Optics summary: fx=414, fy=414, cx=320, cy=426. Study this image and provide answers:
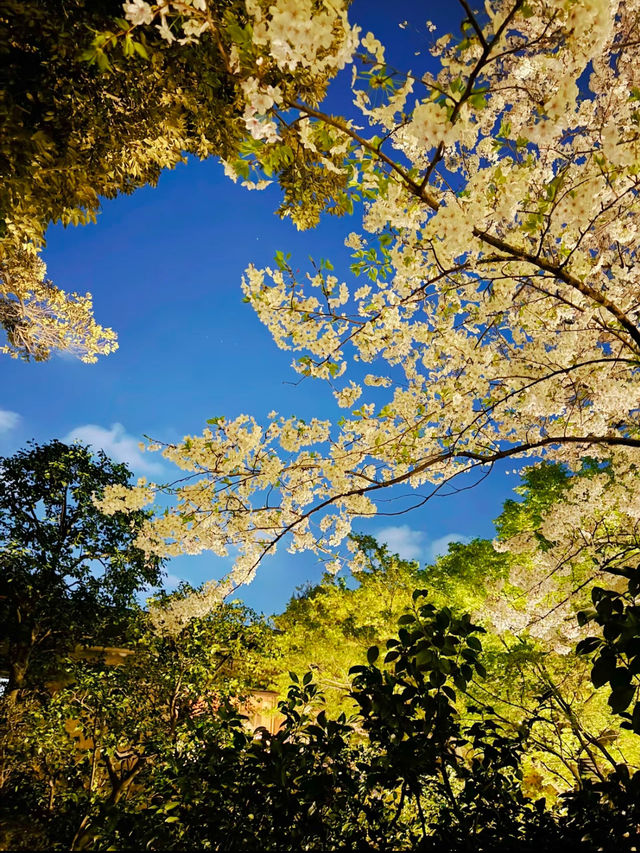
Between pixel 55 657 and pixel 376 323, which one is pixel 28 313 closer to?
pixel 55 657

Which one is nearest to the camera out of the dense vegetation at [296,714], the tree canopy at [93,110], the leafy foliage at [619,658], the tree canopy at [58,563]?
the leafy foliage at [619,658]

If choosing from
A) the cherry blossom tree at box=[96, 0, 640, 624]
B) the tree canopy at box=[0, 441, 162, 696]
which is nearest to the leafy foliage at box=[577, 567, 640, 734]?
the cherry blossom tree at box=[96, 0, 640, 624]

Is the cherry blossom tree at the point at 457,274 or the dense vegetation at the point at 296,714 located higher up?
the cherry blossom tree at the point at 457,274

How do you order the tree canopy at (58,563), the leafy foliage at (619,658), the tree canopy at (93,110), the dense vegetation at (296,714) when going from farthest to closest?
the tree canopy at (58,563) → the tree canopy at (93,110) → the dense vegetation at (296,714) → the leafy foliage at (619,658)

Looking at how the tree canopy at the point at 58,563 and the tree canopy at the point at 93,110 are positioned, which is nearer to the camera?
the tree canopy at the point at 93,110

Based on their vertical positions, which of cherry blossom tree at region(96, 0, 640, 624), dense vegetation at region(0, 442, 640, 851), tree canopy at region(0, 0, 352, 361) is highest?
tree canopy at region(0, 0, 352, 361)

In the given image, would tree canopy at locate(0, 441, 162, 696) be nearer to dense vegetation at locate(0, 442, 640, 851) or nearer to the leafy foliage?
dense vegetation at locate(0, 442, 640, 851)

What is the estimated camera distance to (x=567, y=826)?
5.57ft

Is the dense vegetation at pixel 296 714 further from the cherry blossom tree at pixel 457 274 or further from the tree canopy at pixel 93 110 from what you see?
the tree canopy at pixel 93 110

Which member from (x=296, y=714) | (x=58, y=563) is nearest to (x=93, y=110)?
(x=296, y=714)

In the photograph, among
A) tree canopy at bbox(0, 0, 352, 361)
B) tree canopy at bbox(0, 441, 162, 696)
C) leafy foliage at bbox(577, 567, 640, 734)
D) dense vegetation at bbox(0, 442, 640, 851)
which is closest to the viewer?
leafy foliage at bbox(577, 567, 640, 734)

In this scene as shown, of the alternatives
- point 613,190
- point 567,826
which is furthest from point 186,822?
point 613,190

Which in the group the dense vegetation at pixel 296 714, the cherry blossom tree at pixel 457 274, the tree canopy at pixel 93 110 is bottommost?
the dense vegetation at pixel 296 714

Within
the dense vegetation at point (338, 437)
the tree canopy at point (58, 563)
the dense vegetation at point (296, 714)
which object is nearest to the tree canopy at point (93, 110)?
the dense vegetation at point (338, 437)
